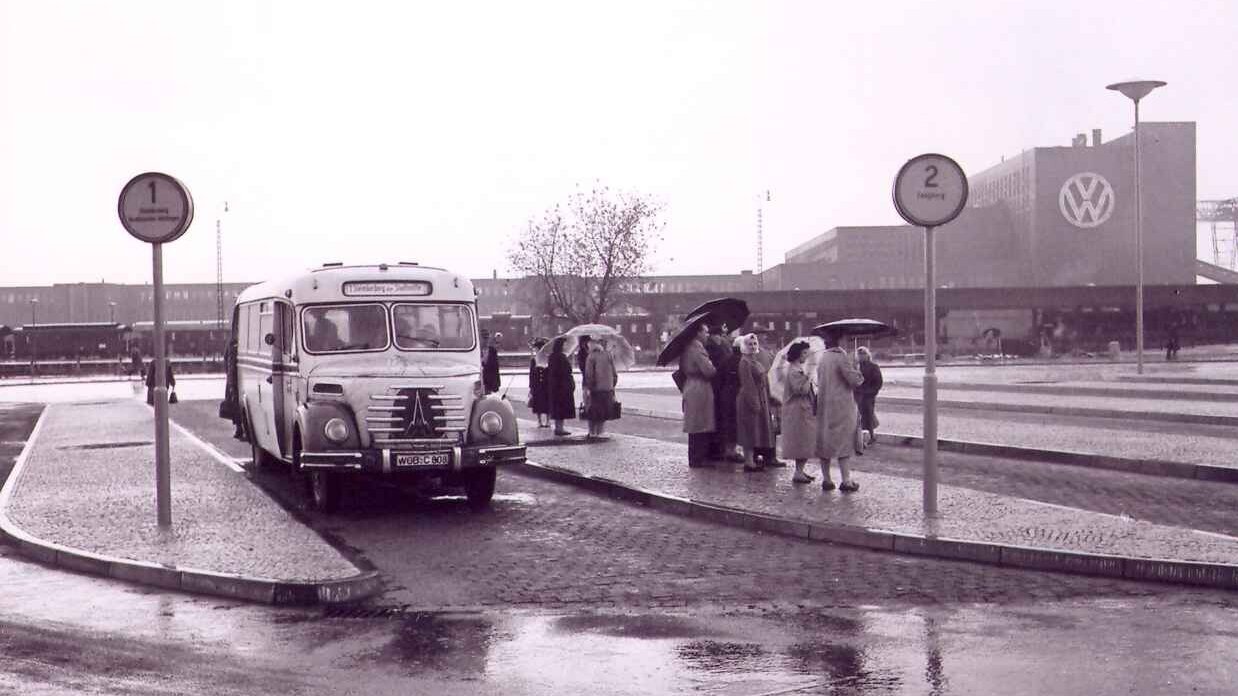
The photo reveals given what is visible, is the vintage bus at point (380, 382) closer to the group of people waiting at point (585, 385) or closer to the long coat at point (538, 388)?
the group of people waiting at point (585, 385)

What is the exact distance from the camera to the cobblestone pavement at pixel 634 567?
8375 millimetres

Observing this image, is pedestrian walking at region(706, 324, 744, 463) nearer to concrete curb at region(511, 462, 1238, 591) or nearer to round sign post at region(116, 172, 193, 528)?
concrete curb at region(511, 462, 1238, 591)

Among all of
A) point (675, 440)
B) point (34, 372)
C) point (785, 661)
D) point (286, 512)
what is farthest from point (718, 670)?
point (34, 372)

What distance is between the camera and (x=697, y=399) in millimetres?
16031

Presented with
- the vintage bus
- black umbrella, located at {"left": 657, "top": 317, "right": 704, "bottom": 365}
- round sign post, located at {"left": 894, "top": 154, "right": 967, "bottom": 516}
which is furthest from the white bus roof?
round sign post, located at {"left": 894, "top": 154, "right": 967, "bottom": 516}

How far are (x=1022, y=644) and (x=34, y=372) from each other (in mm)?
73757

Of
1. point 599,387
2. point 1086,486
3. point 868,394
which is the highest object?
point 599,387

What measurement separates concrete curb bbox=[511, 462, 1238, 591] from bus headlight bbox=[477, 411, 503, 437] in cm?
171

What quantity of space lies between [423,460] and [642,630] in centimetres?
561

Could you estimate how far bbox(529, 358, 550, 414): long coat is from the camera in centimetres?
2325

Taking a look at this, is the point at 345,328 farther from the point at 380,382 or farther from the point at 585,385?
the point at 585,385

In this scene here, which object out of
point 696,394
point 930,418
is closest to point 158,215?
point 930,418

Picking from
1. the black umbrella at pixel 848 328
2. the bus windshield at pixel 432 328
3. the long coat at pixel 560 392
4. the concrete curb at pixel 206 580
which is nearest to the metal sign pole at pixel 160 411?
the concrete curb at pixel 206 580

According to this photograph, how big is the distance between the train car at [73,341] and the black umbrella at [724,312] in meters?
71.6
